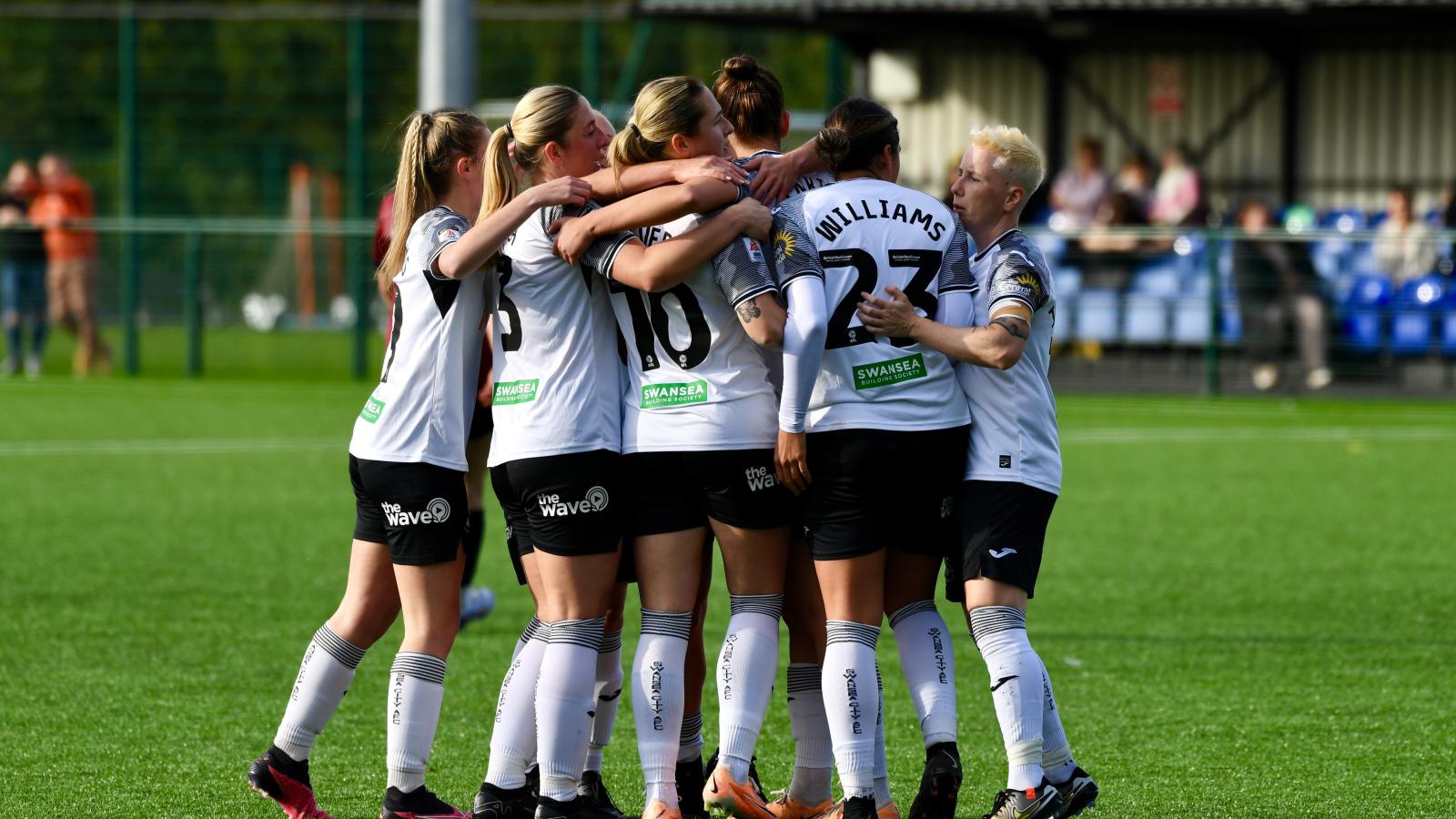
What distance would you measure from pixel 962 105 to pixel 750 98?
1650cm

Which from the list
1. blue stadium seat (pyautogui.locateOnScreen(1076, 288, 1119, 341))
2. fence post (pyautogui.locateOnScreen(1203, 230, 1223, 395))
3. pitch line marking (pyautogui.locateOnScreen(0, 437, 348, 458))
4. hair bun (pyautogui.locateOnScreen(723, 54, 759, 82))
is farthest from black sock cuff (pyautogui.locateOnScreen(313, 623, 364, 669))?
blue stadium seat (pyautogui.locateOnScreen(1076, 288, 1119, 341))

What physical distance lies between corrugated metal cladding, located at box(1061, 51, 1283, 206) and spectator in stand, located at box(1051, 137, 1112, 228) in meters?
1.98

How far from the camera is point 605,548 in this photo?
4.29m

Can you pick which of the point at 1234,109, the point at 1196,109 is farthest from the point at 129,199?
the point at 1234,109

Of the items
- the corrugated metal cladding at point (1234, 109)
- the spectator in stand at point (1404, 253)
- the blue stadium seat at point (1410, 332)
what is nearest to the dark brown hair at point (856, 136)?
the spectator in stand at point (1404, 253)

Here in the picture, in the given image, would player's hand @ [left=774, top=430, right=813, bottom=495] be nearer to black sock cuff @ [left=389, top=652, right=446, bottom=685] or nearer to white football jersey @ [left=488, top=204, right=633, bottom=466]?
white football jersey @ [left=488, top=204, right=633, bottom=466]

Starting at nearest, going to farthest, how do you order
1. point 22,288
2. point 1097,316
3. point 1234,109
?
point 1097,316, point 22,288, point 1234,109

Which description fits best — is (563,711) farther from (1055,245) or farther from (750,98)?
(1055,245)

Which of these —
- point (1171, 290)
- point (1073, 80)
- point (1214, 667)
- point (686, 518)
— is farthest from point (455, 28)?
point (1073, 80)

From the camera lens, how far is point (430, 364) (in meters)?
4.38

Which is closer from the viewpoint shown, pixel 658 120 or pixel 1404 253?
pixel 658 120

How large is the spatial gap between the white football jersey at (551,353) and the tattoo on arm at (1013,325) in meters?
0.83

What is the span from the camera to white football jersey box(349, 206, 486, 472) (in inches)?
171

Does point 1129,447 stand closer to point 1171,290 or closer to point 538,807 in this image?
point 1171,290
